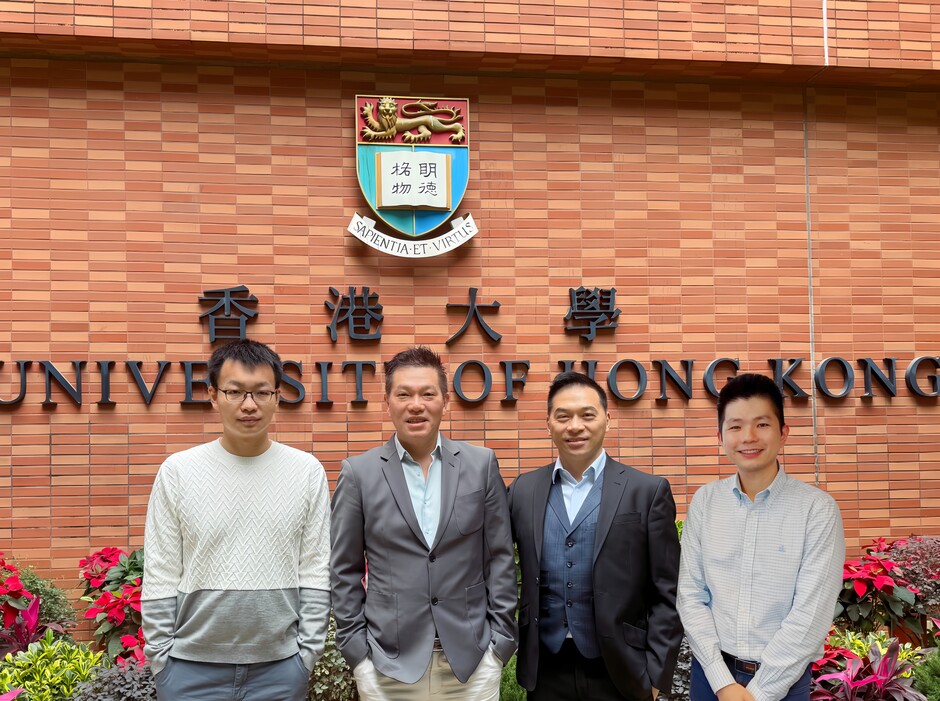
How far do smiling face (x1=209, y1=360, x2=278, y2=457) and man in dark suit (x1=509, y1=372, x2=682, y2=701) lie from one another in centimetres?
103

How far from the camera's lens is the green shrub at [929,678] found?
3.97 meters

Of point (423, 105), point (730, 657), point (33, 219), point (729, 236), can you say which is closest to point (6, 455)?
point (33, 219)

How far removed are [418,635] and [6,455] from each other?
4.15m

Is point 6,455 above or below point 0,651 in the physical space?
above

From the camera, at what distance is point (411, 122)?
19.8ft

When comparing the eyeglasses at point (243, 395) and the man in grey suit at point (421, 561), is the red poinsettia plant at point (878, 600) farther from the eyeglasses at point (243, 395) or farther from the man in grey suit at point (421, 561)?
the eyeglasses at point (243, 395)

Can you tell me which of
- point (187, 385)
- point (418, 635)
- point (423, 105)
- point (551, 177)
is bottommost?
point (418, 635)

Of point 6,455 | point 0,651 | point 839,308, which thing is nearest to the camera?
point 0,651

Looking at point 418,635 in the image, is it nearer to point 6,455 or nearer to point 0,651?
point 0,651

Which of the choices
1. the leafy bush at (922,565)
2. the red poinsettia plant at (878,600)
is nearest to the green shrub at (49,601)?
the red poinsettia plant at (878,600)

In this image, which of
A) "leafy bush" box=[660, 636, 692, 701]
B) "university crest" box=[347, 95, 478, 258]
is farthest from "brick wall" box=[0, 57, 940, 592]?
"leafy bush" box=[660, 636, 692, 701]

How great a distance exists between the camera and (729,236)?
643 cm

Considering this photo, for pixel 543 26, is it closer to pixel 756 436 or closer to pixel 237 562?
pixel 756 436

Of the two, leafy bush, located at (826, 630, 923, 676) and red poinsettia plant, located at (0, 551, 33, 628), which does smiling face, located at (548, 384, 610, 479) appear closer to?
leafy bush, located at (826, 630, 923, 676)
